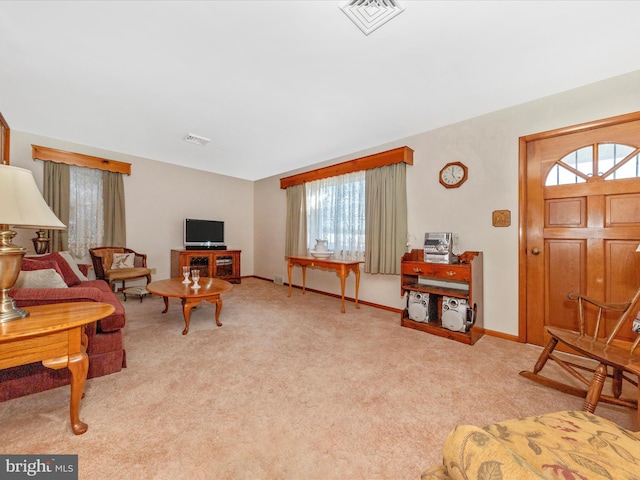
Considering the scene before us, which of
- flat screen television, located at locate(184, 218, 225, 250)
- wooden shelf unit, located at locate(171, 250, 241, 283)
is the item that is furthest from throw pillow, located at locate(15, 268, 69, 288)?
flat screen television, located at locate(184, 218, 225, 250)

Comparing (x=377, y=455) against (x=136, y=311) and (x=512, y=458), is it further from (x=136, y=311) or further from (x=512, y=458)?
(x=136, y=311)

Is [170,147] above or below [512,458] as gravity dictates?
above

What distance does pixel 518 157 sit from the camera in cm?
257

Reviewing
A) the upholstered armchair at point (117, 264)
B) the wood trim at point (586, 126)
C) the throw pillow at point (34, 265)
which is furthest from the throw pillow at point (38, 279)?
the wood trim at point (586, 126)

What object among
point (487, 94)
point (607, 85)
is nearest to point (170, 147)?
point (487, 94)

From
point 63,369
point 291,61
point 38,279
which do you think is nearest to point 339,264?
point 291,61

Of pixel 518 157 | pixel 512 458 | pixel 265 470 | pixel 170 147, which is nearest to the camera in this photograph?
pixel 512 458

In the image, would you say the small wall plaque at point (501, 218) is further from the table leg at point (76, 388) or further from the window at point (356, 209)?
the table leg at point (76, 388)

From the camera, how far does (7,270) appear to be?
125cm

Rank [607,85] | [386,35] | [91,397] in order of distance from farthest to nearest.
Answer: [607,85] → [386,35] → [91,397]

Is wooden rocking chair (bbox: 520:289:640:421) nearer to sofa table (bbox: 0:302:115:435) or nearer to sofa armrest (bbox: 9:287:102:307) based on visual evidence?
sofa table (bbox: 0:302:115:435)

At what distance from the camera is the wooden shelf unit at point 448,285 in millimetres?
2555

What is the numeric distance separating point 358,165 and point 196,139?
236 centimetres

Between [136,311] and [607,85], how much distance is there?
17.9 ft
